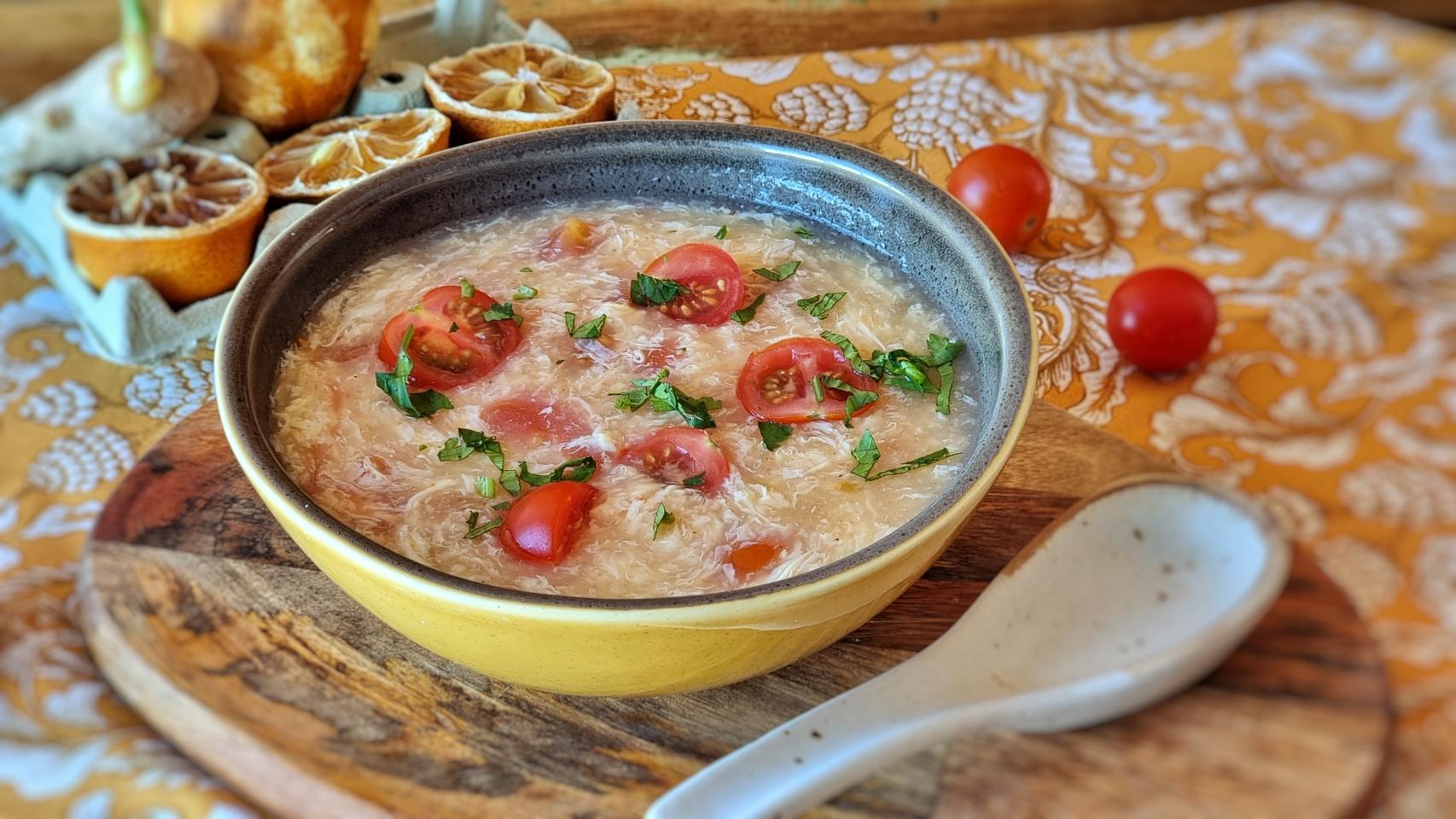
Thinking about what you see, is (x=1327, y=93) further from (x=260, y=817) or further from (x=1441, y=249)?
(x=260, y=817)

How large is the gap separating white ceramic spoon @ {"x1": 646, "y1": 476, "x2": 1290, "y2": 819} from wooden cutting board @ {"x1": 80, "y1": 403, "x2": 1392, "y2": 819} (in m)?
0.05

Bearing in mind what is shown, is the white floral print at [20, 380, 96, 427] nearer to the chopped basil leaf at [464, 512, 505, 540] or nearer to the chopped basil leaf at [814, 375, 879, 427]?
the chopped basil leaf at [464, 512, 505, 540]

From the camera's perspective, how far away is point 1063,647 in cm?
100

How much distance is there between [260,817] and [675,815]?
1.27 ft

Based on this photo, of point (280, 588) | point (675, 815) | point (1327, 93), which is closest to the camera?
point (675, 815)

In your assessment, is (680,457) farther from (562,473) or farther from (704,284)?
(704,284)

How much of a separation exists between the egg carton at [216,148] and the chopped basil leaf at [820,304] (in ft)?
2.29

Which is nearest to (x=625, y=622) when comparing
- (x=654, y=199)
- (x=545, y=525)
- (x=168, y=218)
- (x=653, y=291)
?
(x=545, y=525)

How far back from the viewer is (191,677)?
3.16 ft

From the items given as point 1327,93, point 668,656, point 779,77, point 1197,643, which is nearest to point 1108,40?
point 1327,93

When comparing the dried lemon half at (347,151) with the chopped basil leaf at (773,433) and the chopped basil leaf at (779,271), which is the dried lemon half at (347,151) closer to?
the chopped basil leaf at (779,271)

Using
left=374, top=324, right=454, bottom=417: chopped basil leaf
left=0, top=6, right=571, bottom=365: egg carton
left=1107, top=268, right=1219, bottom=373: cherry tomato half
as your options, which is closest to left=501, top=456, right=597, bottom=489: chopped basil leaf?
left=374, top=324, right=454, bottom=417: chopped basil leaf

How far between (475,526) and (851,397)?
38 cm

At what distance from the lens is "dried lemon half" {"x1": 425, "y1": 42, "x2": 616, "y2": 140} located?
1.49 metres
